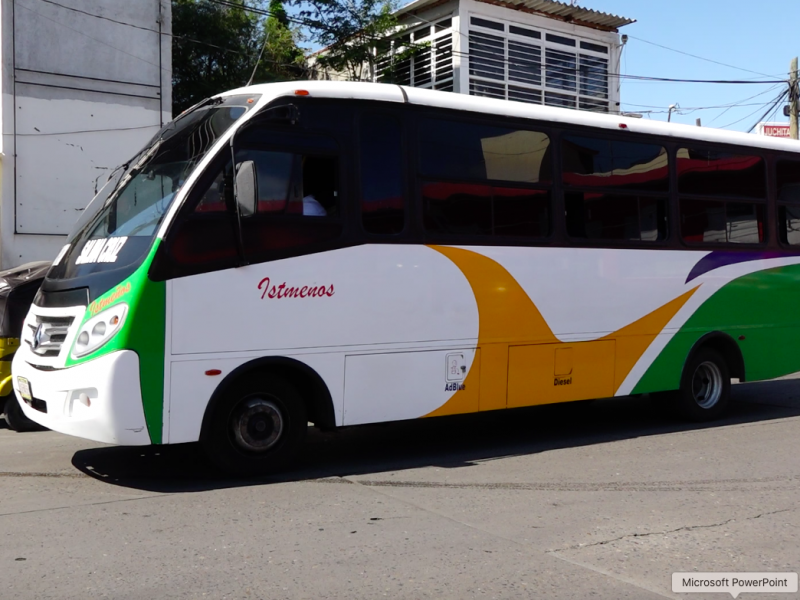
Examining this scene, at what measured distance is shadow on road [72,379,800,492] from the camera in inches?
285

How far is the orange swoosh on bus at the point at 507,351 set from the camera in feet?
26.7

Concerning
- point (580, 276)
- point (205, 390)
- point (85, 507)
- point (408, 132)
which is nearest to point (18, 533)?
point (85, 507)

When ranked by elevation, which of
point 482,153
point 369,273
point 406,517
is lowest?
→ point 406,517

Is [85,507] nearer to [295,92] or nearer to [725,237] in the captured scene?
[295,92]

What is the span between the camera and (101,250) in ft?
23.0

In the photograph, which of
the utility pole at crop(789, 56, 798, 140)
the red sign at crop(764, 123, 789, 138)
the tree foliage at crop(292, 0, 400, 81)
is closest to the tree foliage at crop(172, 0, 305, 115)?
the tree foliage at crop(292, 0, 400, 81)

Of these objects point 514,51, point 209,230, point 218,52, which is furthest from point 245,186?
point 218,52

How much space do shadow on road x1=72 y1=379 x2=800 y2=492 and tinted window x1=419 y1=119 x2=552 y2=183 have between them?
2589mm

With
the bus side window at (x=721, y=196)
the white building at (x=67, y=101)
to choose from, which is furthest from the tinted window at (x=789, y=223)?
the white building at (x=67, y=101)

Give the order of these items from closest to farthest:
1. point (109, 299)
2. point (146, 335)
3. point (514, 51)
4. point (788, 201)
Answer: point (146, 335)
point (109, 299)
point (788, 201)
point (514, 51)

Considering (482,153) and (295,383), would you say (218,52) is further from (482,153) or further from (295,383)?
(295,383)

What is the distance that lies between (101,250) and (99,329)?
2.62ft

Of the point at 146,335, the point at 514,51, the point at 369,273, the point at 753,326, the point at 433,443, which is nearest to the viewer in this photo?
the point at 146,335

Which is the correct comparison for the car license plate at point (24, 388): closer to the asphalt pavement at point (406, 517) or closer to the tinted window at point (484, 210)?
the asphalt pavement at point (406, 517)
